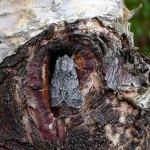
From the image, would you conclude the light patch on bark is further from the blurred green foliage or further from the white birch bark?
the blurred green foliage

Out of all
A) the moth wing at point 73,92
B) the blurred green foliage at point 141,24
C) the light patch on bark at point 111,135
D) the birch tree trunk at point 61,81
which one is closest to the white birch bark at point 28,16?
the birch tree trunk at point 61,81

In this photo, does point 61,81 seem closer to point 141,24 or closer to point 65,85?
point 65,85

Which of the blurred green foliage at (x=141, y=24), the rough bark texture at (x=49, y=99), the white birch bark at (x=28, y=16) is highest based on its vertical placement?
the white birch bark at (x=28, y=16)

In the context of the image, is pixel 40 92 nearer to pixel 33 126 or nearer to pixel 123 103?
pixel 33 126

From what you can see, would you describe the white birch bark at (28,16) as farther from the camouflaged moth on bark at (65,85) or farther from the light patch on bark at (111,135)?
the light patch on bark at (111,135)

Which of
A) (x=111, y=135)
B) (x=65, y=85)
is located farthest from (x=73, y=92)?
(x=111, y=135)

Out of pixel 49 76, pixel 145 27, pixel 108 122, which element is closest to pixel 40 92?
pixel 49 76

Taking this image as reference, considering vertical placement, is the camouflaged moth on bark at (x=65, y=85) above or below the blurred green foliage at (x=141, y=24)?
above

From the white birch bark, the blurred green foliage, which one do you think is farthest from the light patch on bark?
the blurred green foliage
